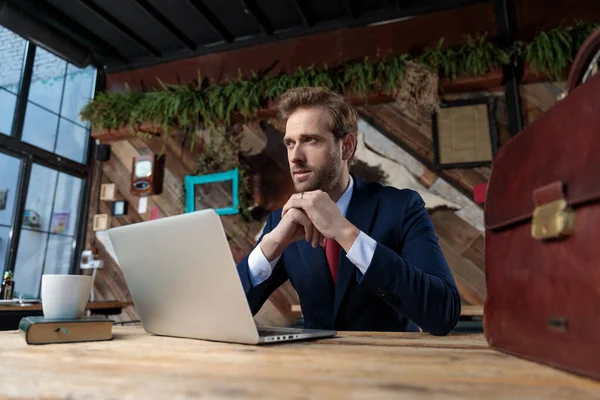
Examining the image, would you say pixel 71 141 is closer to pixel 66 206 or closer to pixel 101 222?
pixel 66 206

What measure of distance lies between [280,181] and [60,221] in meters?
2.17

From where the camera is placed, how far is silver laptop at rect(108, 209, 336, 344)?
77 centimetres

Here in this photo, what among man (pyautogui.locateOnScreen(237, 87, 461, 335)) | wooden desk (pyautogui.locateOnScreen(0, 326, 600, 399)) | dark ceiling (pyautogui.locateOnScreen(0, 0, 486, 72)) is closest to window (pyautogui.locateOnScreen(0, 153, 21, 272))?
dark ceiling (pyautogui.locateOnScreen(0, 0, 486, 72))

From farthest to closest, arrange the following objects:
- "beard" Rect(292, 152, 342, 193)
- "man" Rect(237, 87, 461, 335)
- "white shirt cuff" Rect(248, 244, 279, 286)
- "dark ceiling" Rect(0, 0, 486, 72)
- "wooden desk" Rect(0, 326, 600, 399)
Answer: "dark ceiling" Rect(0, 0, 486, 72) < "beard" Rect(292, 152, 342, 193) < "white shirt cuff" Rect(248, 244, 279, 286) < "man" Rect(237, 87, 461, 335) < "wooden desk" Rect(0, 326, 600, 399)

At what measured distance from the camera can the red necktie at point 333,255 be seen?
147 cm

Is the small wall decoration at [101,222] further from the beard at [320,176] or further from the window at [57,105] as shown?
the beard at [320,176]

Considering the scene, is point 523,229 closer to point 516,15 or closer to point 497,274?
point 497,274

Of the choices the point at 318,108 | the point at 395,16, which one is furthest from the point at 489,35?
the point at 318,108

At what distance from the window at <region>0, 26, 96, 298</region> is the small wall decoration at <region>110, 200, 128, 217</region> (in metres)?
0.36

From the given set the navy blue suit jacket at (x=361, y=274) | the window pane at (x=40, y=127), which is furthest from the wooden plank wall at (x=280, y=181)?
the navy blue suit jacket at (x=361, y=274)

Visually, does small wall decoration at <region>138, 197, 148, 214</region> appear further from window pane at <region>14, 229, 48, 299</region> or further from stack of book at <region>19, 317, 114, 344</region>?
stack of book at <region>19, 317, 114, 344</region>

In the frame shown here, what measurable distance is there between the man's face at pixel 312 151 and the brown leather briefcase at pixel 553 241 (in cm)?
95

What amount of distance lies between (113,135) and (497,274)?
3.92 metres

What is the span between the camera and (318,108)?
170cm
